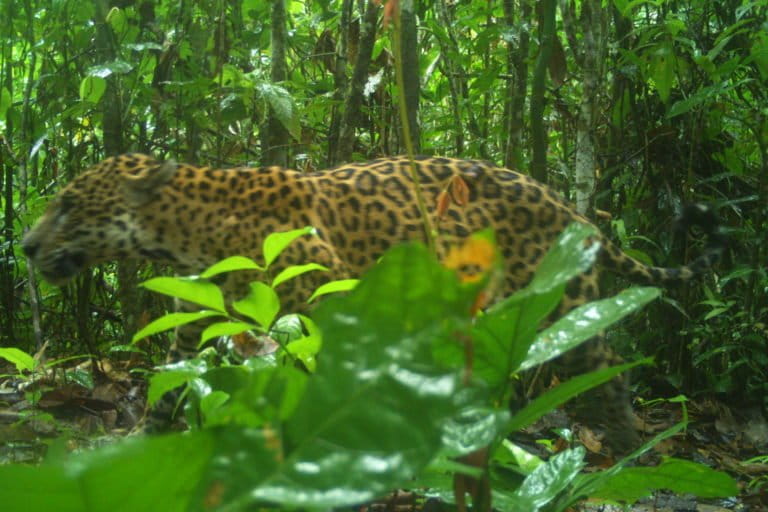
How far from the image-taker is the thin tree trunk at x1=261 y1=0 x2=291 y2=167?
4984 millimetres

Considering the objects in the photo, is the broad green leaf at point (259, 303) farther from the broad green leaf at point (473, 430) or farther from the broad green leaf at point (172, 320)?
the broad green leaf at point (473, 430)

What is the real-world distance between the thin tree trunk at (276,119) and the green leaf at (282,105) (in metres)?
0.51

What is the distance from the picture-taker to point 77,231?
4305 mm

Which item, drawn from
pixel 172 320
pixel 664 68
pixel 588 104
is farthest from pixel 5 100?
pixel 172 320

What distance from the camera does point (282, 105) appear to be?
4379mm

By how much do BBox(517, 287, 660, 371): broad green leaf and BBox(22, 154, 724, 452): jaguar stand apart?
3023 mm

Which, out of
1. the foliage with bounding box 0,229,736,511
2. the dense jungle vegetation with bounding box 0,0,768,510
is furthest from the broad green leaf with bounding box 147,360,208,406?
the dense jungle vegetation with bounding box 0,0,768,510

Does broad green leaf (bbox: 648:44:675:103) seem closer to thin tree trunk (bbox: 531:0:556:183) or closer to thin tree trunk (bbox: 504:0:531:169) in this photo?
thin tree trunk (bbox: 531:0:556:183)

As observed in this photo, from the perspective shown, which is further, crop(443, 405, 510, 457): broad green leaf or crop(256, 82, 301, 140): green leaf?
crop(256, 82, 301, 140): green leaf

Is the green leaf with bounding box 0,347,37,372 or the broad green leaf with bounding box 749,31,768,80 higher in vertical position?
the broad green leaf with bounding box 749,31,768,80

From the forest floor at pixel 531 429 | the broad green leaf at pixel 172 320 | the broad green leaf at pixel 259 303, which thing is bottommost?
the forest floor at pixel 531 429

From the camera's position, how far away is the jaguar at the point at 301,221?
4.19 metres


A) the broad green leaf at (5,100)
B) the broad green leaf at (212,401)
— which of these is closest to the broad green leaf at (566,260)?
the broad green leaf at (212,401)

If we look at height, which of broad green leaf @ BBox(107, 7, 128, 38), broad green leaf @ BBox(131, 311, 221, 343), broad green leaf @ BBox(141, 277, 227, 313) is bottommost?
broad green leaf @ BBox(131, 311, 221, 343)
